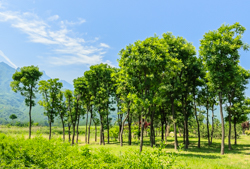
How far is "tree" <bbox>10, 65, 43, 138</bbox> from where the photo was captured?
3659 centimetres

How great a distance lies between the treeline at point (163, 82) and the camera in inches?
756

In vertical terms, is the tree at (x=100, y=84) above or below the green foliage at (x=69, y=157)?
above

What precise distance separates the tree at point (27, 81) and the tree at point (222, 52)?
34709mm

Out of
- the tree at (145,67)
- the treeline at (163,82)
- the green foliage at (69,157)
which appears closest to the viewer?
the green foliage at (69,157)

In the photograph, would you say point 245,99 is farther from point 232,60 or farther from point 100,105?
point 100,105

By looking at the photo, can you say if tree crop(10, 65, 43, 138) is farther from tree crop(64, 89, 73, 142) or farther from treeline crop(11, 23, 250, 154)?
tree crop(64, 89, 73, 142)

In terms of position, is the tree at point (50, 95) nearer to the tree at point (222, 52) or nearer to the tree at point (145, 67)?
the tree at point (145, 67)

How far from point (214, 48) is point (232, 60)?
3.03m

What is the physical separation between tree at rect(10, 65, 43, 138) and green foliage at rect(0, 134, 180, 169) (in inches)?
1108

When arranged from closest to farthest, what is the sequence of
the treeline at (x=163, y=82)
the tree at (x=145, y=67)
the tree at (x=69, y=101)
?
the tree at (x=145, y=67) → the treeline at (x=163, y=82) → the tree at (x=69, y=101)

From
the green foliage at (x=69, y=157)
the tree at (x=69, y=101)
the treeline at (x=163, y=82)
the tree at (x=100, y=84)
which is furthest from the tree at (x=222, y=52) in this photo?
the tree at (x=69, y=101)

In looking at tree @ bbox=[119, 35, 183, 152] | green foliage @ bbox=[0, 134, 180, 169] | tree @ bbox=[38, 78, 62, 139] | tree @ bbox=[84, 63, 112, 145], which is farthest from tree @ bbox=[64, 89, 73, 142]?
green foliage @ bbox=[0, 134, 180, 169]

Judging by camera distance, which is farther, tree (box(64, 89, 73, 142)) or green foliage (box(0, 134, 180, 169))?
tree (box(64, 89, 73, 142))

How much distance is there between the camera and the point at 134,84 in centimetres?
1995
